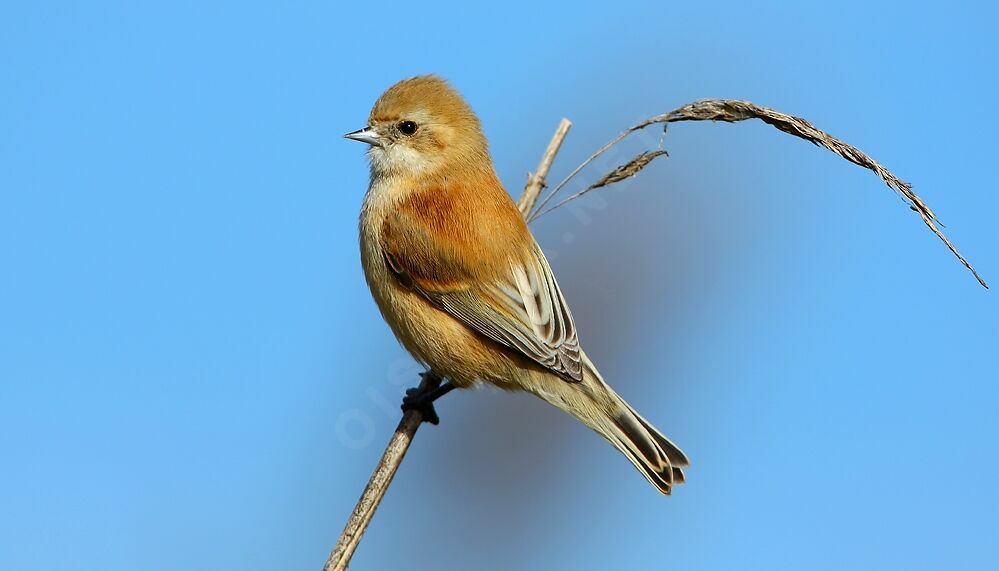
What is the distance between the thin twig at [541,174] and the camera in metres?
4.60

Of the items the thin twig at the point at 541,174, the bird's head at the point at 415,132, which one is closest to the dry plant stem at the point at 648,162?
the thin twig at the point at 541,174

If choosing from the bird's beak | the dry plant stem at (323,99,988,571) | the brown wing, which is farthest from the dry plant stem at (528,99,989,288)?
the bird's beak

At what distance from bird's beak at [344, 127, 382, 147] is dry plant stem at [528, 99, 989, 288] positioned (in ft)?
4.86

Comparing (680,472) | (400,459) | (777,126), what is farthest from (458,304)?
(777,126)

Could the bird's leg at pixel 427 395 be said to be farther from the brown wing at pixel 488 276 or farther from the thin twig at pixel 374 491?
the brown wing at pixel 488 276

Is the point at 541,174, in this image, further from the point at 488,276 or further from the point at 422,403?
the point at 422,403

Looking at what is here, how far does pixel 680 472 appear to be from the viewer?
157 inches

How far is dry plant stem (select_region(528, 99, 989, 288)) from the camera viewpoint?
258 cm

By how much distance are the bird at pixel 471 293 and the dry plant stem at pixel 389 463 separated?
0.15 meters

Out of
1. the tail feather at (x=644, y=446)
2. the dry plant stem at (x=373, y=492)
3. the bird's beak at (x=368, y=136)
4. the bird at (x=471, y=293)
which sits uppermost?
the bird's beak at (x=368, y=136)

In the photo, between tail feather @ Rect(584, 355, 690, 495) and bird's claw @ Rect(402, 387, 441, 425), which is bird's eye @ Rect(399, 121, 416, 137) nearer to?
bird's claw @ Rect(402, 387, 441, 425)

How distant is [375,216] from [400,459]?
4.79 ft

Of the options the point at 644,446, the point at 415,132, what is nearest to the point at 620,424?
the point at 644,446

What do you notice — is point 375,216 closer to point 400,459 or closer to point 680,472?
point 400,459
